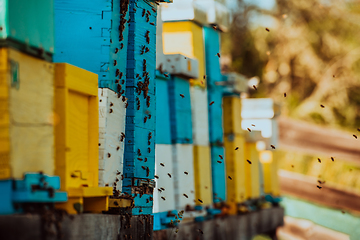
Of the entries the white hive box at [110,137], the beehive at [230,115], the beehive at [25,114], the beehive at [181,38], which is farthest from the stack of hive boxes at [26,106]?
the beehive at [230,115]

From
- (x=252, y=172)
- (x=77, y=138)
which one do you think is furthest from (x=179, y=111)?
(x=252, y=172)

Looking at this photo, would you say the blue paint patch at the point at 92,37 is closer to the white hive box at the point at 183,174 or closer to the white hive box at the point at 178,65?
the white hive box at the point at 178,65

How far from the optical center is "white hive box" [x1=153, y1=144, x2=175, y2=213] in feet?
13.2

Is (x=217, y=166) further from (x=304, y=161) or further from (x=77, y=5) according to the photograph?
(x=304, y=161)

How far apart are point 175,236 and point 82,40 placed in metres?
1.95

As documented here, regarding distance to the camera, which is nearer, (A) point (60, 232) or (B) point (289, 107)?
(A) point (60, 232)

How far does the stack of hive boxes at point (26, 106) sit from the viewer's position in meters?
1.96

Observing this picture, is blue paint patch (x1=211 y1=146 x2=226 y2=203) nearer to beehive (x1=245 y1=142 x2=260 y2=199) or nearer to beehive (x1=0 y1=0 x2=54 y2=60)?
beehive (x1=245 y1=142 x2=260 y2=199)

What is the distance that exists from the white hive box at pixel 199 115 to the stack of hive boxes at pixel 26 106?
2.80 metres

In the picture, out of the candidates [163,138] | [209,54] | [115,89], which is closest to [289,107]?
[209,54]

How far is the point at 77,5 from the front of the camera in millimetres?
3182

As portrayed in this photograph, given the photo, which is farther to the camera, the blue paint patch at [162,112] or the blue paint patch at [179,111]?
the blue paint patch at [179,111]

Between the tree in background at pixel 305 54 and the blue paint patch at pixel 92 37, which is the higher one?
the tree in background at pixel 305 54

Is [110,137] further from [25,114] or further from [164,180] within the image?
[164,180]
